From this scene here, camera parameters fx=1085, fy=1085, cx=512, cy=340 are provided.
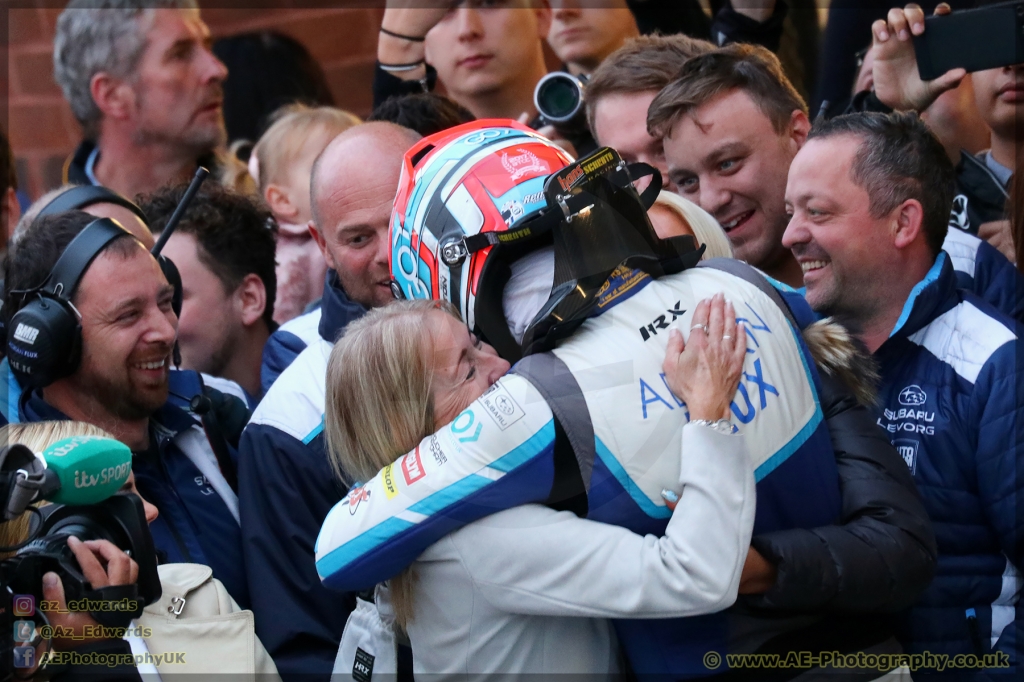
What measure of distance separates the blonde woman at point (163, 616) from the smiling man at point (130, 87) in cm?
160

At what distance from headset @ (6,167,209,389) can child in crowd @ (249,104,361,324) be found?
1269mm

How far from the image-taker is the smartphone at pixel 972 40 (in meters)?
2.59

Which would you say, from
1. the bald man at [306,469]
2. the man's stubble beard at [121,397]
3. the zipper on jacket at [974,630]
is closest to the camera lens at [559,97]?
the bald man at [306,469]

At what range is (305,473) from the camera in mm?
2307

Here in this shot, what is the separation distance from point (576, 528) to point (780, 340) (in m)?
0.49

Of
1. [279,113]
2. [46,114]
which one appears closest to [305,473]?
[46,114]

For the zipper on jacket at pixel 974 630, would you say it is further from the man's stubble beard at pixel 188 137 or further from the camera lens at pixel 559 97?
the man's stubble beard at pixel 188 137

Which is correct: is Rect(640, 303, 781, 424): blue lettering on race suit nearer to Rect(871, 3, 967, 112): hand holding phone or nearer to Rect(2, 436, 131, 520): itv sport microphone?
Rect(2, 436, 131, 520): itv sport microphone

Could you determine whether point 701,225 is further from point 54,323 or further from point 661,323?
point 54,323

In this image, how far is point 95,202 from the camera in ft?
9.00

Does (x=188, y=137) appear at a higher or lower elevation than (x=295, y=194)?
higher

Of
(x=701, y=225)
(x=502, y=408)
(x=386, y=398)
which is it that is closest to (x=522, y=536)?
(x=502, y=408)

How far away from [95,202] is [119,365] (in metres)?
0.49

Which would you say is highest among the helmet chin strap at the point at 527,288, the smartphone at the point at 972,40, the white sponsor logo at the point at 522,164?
the white sponsor logo at the point at 522,164
